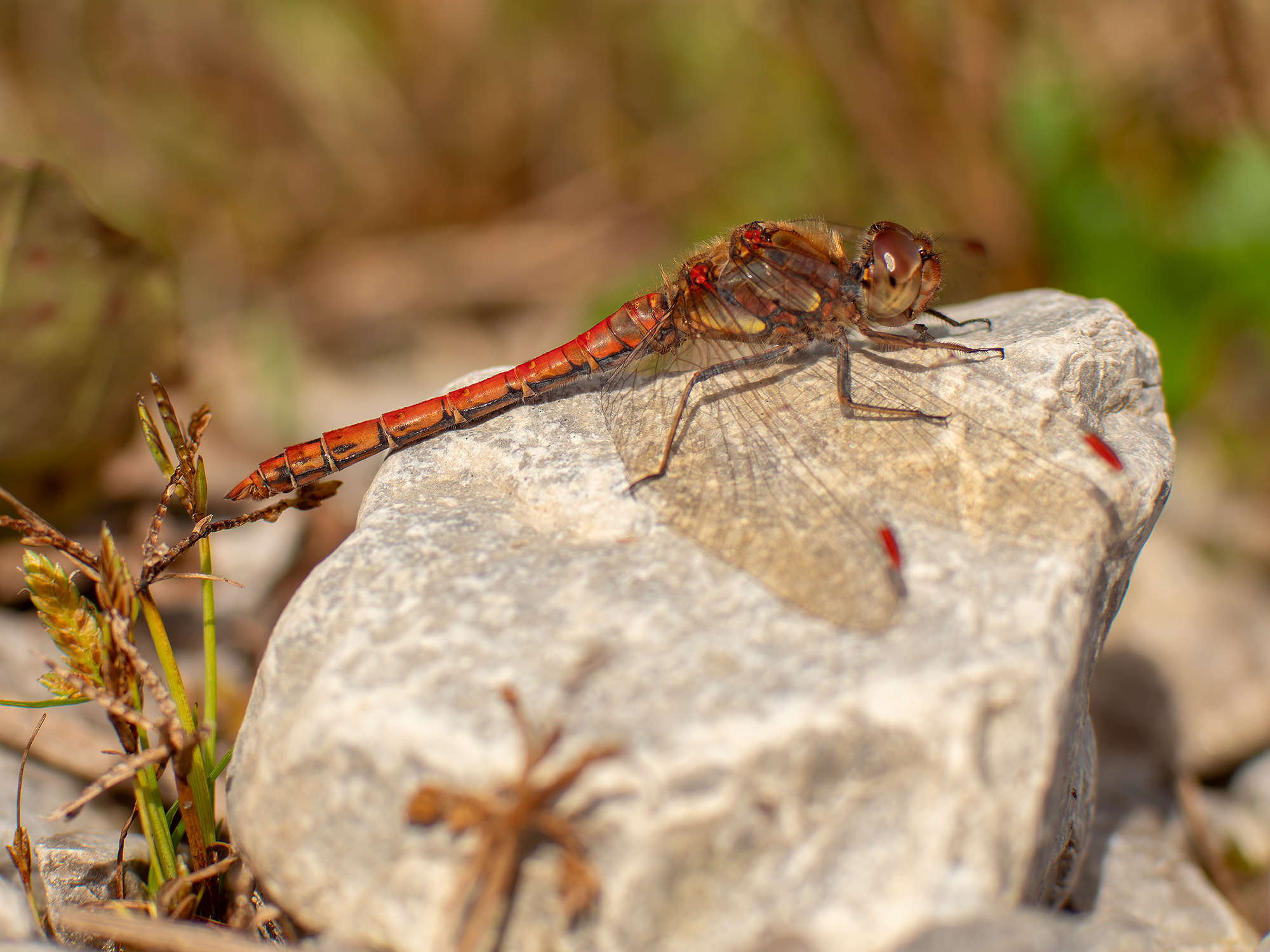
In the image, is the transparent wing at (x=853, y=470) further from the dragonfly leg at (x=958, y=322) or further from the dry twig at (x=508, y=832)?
the dry twig at (x=508, y=832)

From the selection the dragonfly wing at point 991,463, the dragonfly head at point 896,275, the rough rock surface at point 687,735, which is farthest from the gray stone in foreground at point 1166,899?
the dragonfly head at point 896,275

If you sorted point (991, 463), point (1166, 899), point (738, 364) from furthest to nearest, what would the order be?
point (738, 364) → point (1166, 899) → point (991, 463)

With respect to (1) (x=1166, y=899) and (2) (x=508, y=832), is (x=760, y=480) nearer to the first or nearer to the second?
(2) (x=508, y=832)

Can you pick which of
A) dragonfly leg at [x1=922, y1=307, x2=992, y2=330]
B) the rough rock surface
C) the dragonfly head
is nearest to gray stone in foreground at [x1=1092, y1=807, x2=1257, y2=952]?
the rough rock surface

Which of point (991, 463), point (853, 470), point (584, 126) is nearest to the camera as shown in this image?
point (991, 463)

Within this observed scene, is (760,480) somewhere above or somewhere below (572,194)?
below

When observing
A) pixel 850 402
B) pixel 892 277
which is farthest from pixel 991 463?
pixel 892 277

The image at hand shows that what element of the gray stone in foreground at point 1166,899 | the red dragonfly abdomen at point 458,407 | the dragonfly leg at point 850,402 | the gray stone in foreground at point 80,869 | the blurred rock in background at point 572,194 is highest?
the blurred rock in background at point 572,194
